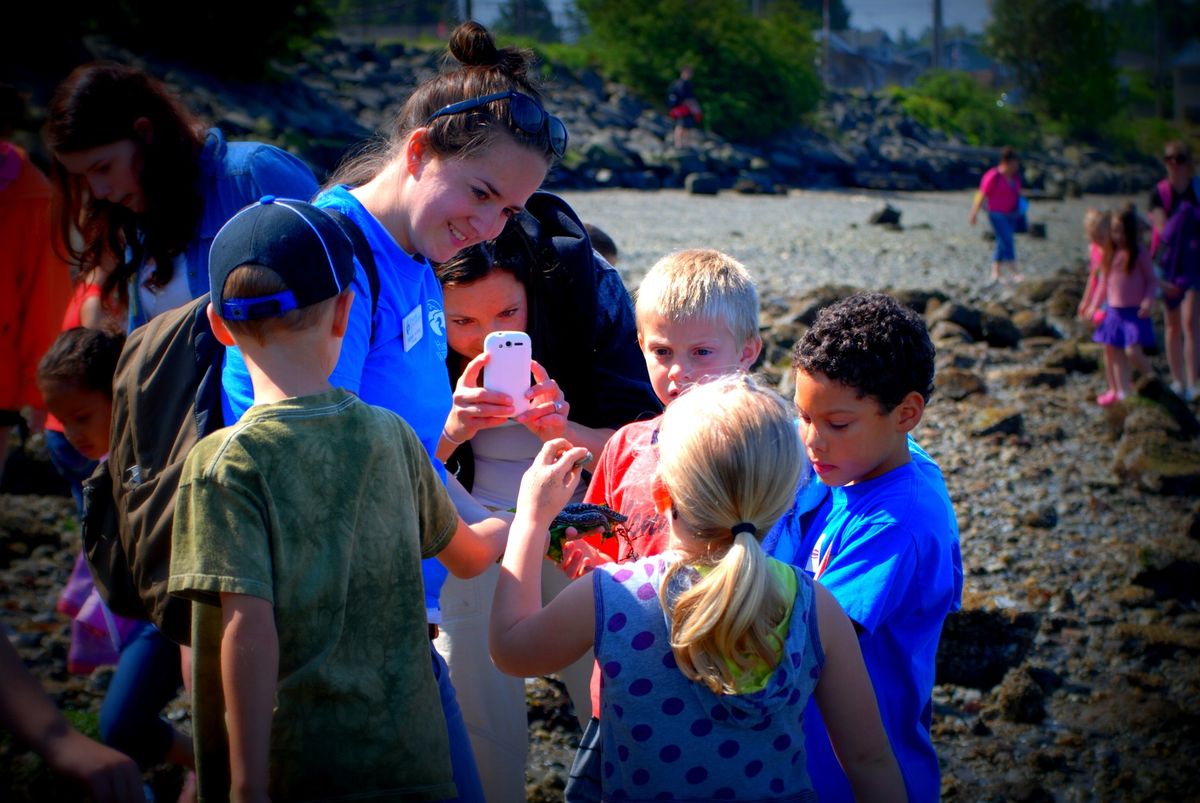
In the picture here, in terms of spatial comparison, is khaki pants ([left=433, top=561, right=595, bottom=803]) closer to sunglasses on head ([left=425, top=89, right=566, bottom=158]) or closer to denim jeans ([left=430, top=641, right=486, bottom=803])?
denim jeans ([left=430, top=641, right=486, bottom=803])

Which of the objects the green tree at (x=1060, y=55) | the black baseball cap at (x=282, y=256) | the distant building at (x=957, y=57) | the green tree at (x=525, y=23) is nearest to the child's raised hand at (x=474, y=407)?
the black baseball cap at (x=282, y=256)

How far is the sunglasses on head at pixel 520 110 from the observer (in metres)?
2.82

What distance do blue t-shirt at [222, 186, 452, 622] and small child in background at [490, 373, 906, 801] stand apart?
64 cm

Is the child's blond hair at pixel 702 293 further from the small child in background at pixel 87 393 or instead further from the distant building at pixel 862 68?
the distant building at pixel 862 68

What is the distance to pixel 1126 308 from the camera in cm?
974

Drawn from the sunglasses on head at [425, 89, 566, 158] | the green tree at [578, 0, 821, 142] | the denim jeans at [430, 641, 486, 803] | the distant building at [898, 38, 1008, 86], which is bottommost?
the denim jeans at [430, 641, 486, 803]

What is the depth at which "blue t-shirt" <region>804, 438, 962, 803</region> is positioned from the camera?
98.0 inches

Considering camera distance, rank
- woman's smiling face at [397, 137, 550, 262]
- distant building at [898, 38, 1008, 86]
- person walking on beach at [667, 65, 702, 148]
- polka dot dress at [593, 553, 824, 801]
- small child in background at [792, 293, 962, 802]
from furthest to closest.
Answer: distant building at [898, 38, 1008, 86] < person walking on beach at [667, 65, 702, 148] < woman's smiling face at [397, 137, 550, 262] < small child in background at [792, 293, 962, 802] < polka dot dress at [593, 553, 824, 801]

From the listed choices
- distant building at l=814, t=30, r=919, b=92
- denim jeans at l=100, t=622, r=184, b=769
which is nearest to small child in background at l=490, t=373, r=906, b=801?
denim jeans at l=100, t=622, r=184, b=769

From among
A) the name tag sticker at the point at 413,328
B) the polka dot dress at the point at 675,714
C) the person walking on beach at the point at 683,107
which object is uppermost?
the person walking on beach at the point at 683,107

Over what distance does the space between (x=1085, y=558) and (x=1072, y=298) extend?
915cm

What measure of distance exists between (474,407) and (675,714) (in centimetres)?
114

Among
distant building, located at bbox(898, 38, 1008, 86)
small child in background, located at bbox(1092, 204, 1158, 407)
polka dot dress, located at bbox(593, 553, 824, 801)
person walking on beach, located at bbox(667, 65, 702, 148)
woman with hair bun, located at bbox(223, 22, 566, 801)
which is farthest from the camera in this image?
distant building, located at bbox(898, 38, 1008, 86)

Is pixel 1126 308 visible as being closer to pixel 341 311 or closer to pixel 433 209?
pixel 433 209
